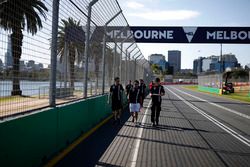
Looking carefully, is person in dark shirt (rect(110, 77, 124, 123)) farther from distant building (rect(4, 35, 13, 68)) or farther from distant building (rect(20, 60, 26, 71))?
distant building (rect(4, 35, 13, 68))

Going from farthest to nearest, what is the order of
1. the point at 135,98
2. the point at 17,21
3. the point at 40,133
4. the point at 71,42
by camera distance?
the point at 135,98
the point at 71,42
the point at 40,133
the point at 17,21

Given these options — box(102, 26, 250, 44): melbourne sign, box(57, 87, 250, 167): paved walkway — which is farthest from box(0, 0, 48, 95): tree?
box(102, 26, 250, 44): melbourne sign

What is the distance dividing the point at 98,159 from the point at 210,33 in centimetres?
Answer: 2745

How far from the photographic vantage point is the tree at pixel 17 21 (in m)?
5.22

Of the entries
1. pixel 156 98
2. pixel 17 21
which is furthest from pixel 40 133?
pixel 156 98

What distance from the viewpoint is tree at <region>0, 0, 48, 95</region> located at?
522 cm

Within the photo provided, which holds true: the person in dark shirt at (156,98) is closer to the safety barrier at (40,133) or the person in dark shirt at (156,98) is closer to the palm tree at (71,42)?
the safety barrier at (40,133)

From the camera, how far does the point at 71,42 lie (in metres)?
9.05

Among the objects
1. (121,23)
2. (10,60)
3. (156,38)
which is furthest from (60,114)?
(156,38)

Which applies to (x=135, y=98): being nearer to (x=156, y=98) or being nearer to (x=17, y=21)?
(x=156, y=98)

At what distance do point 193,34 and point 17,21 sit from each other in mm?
28656

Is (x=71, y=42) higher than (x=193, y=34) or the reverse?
the reverse

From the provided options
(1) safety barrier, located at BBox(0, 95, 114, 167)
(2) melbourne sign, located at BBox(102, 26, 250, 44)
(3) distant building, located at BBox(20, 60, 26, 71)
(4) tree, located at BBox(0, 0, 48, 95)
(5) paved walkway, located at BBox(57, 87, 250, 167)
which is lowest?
(5) paved walkway, located at BBox(57, 87, 250, 167)

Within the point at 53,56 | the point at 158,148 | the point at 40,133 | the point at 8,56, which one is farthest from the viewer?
the point at 158,148
